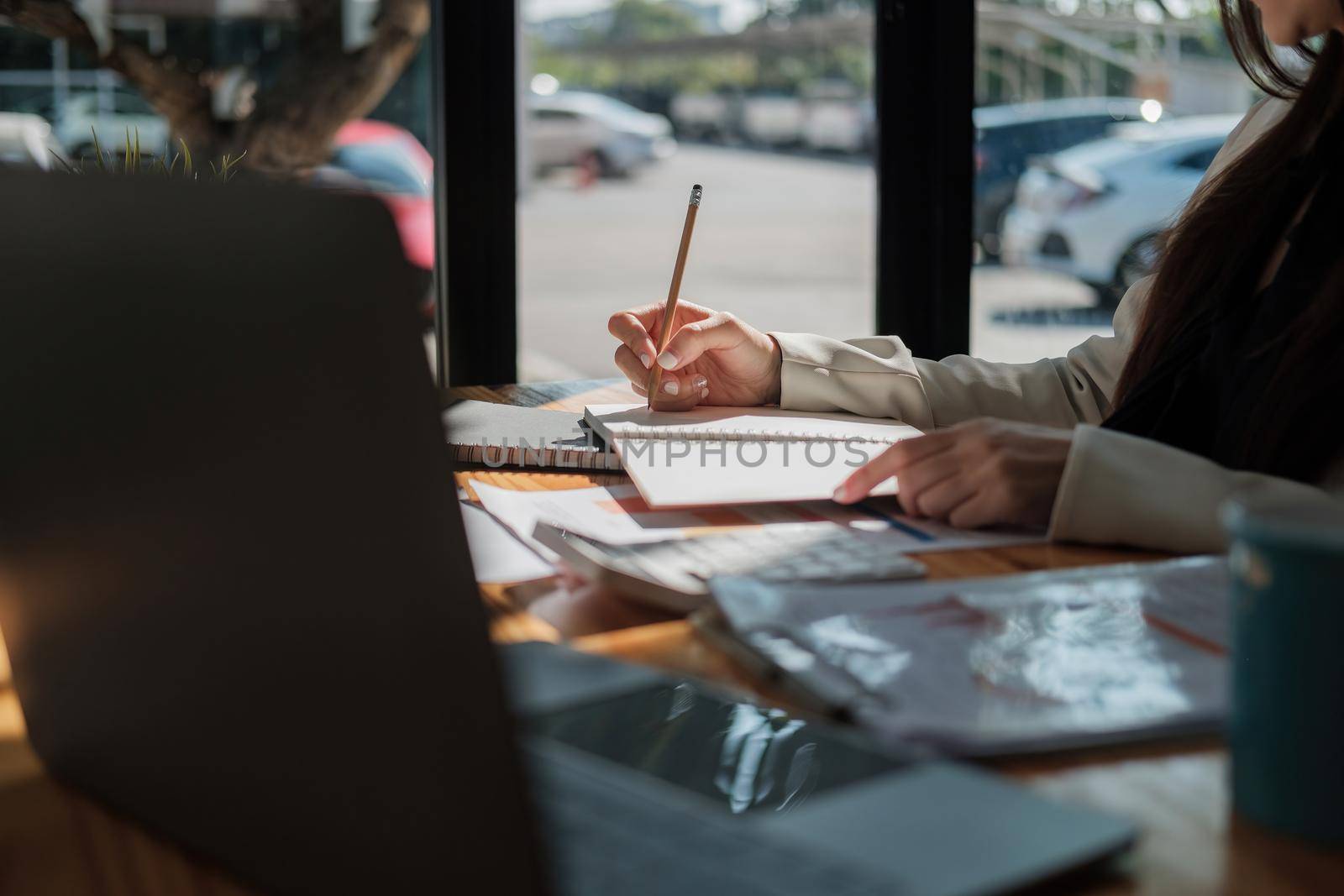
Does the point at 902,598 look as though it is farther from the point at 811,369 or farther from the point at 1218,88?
the point at 1218,88

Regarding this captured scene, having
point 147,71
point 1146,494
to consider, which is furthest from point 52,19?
point 1146,494

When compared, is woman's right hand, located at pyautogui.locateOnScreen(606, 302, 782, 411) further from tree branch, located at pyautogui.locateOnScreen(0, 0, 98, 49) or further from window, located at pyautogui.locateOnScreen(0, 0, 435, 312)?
tree branch, located at pyautogui.locateOnScreen(0, 0, 98, 49)

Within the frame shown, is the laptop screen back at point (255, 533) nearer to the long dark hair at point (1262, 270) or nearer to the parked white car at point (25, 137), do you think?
the long dark hair at point (1262, 270)

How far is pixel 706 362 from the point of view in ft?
4.33

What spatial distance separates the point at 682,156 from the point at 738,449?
1.72 metres

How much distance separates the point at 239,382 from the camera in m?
0.41

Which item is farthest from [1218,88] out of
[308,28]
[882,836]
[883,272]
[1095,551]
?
[882,836]

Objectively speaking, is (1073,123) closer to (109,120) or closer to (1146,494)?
(109,120)

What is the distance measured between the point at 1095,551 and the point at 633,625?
34 centimetres

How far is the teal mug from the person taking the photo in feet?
1.47

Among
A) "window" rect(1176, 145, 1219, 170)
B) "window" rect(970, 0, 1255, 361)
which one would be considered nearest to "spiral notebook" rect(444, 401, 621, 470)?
"window" rect(970, 0, 1255, 361)

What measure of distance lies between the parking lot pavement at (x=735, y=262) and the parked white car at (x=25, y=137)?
81 centimetres

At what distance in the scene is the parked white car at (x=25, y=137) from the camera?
2209mm

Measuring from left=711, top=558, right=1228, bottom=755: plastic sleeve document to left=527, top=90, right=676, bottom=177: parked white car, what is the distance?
5.92ft
